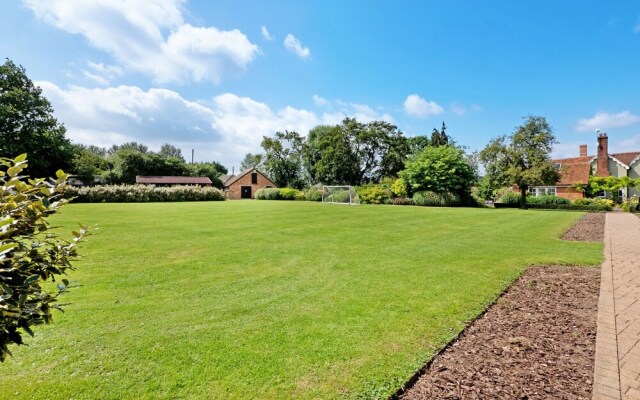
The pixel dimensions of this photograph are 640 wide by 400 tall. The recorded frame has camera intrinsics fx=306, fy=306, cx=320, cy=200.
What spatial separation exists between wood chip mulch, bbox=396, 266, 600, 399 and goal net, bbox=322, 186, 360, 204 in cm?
2651

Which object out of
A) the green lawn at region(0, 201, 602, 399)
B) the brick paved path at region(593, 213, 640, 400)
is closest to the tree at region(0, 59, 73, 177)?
the green lawn at region(0, 201, 602, 399)

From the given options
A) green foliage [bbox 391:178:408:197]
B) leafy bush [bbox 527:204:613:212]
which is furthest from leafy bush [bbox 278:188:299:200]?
leafy bush [bbox 527:204:613:212]

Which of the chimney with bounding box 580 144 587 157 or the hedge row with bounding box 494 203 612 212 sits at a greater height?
the chimney with bounding box 580 144 587 157

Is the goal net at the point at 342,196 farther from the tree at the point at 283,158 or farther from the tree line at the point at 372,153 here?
the tree at the point at 283,158

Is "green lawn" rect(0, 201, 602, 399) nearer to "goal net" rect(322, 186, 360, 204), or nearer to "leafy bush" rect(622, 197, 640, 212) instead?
"goal net" rect(322, 186, 360, 204)

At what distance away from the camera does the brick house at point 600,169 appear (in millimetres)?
36375

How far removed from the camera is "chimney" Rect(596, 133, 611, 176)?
36938 mm

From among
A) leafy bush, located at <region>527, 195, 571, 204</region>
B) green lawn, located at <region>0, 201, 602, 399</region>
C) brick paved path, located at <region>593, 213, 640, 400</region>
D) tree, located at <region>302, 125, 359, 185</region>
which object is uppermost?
tree, located at <region>302, 125, 359, 185</region>

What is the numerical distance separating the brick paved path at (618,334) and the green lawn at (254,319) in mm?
1215

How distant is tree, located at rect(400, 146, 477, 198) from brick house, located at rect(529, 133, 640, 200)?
15.4m

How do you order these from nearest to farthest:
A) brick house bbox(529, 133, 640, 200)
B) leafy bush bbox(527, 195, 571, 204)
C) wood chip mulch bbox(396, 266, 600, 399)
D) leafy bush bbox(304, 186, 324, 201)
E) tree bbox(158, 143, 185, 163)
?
1. wood chip mulch bbox(396, 266, 600, 399)
2. leafy bush bbox(527, 195, 571, 204)
3. leafy bush bbox(304, 186, 324, 201)
4. brick house bbox(529, 133, 640, 200)
5. tree bbox(158, 143, 185, 163)

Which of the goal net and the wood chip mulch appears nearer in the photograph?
the wood chip mulch

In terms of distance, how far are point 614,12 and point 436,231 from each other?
12264mm

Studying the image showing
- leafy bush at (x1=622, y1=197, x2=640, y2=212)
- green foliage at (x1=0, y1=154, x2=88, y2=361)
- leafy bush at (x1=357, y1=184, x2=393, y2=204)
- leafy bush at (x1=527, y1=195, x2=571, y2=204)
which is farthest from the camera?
leafy bush at (x1=357, y1=184, x2=393, y2=204)
